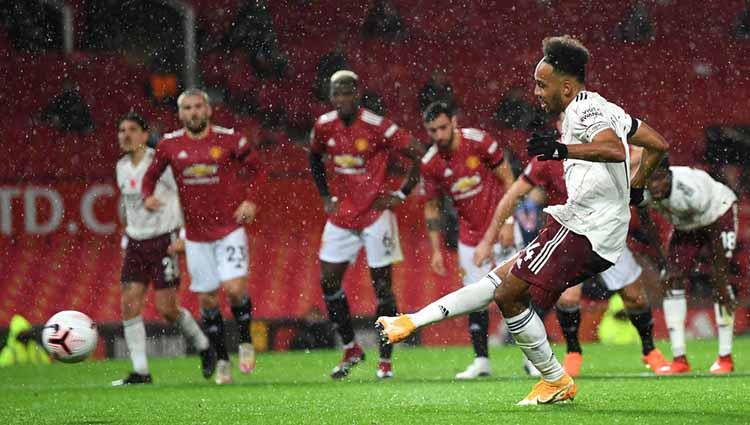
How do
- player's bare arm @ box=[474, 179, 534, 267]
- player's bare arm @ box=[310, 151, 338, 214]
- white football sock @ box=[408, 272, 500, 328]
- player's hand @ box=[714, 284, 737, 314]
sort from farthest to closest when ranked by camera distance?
player's bare arm @ box=[310, 151, 338, 214] < player's hand @ box=[714, 284, 737, 314] < player's bare arm @ box=[474, 179, 534, 267] < white football sock @ box=[408, 272, 500, 328]

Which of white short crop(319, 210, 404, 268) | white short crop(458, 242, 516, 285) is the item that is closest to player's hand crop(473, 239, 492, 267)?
white short crop(458, 242, 516, 285)

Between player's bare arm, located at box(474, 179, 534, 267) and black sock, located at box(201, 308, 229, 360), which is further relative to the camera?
black sock, located at box(201, 308, 229, 360)

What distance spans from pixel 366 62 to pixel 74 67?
398 centimetres

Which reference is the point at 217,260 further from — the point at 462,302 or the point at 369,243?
the point at 462,302

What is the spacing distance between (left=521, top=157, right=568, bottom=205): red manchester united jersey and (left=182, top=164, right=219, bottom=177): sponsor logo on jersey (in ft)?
7.47

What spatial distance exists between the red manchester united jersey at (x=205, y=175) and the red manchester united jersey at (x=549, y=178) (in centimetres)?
219

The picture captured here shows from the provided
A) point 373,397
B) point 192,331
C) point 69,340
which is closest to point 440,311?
point 373,397

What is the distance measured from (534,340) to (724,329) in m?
3.29

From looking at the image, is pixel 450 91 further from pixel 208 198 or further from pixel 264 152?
pixel 208 198

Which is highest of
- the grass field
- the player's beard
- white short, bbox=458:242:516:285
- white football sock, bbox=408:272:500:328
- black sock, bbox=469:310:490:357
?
the player's beard

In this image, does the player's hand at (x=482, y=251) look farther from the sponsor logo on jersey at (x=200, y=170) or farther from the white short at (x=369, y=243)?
the sponsor logo on jersey at (x=200, y=170)

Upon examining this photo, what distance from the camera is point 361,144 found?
31.6 feet

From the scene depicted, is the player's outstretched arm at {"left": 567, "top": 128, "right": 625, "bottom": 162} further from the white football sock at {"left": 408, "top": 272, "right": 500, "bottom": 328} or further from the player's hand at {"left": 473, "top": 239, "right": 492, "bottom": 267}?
the player's hand at {"left": 473, "top": 239, "right": 492, "bottom": 267}

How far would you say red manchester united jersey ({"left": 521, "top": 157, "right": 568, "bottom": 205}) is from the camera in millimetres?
8500
